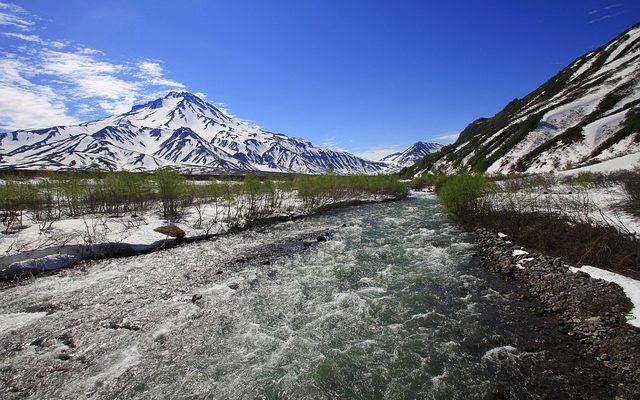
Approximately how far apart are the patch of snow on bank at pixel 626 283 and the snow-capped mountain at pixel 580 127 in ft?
90.7

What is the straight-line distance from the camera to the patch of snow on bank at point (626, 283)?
347 inches

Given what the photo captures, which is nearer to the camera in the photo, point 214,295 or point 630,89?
point 214,295

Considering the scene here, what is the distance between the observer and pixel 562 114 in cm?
7188

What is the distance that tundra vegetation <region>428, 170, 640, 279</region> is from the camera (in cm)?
1273

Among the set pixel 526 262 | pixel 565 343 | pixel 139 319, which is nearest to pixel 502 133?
pixel 526 262

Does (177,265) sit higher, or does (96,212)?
(96,212)

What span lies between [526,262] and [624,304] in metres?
5.35

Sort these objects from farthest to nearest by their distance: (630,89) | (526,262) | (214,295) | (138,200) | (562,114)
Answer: (562,114) < (630,89) < (138,200) < (526,262) < (214,295)

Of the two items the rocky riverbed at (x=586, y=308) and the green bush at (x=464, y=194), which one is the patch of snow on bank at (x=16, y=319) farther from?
the green bush at (x=464, y=194)

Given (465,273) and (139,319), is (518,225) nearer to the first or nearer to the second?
(465,273)

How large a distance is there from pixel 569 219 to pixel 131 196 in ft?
116

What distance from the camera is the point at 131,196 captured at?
31719 mm

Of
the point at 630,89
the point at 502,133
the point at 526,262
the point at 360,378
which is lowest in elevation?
the point at 360,378

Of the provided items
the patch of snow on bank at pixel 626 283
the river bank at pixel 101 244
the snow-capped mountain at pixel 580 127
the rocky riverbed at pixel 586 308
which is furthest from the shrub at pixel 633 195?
the river bank at pixel 101 244
